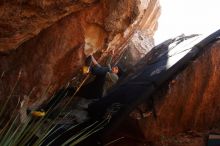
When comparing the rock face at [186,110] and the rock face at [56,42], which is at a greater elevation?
the rock face at [56,42]

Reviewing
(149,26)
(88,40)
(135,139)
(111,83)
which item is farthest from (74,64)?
(149,26)

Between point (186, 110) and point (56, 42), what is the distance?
3.39 m

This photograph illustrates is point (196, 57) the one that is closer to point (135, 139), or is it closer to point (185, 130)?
point (185, 130)

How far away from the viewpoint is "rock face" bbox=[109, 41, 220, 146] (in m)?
6.94

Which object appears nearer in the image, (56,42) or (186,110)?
(186,110)

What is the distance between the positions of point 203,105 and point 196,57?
1.03 m

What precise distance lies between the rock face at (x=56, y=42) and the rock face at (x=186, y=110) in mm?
2071

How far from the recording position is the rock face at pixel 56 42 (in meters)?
6.92

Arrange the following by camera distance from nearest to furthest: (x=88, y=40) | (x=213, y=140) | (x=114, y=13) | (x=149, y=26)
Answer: (x=213, y=140), (x=114, y=13), (x=88, y=40), (x=149, y=26)

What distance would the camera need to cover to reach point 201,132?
704 centimetres

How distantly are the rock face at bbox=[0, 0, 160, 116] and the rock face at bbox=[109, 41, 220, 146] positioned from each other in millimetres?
2071

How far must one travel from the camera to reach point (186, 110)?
23.3ft

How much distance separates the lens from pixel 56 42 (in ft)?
26.4

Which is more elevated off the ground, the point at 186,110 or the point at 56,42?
the point at 56,42
